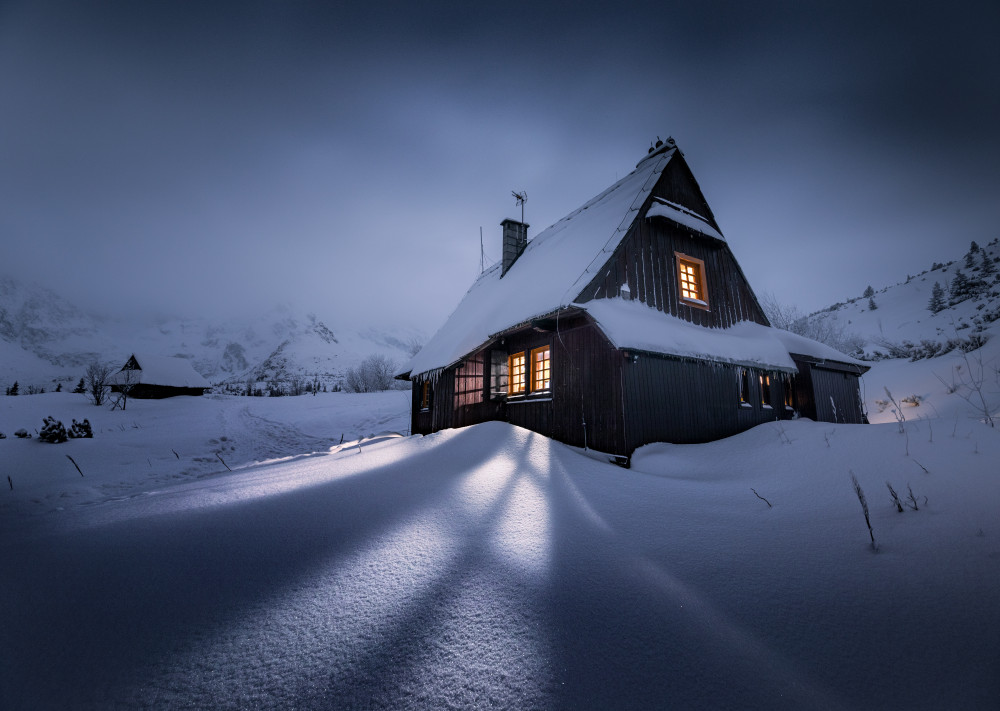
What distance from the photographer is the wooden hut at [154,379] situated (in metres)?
29.4

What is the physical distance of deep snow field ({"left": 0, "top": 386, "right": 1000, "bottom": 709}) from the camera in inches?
66.3

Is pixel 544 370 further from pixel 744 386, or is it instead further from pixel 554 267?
pixel 744 386

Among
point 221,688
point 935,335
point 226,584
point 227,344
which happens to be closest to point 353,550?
point 226,584

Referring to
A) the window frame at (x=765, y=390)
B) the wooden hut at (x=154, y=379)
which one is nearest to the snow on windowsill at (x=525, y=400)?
the window frame at (x=765, y=390)

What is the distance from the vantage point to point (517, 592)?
7.66 feet

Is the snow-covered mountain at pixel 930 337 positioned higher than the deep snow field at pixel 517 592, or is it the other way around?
the snow-covered mountain at pixel 930 337

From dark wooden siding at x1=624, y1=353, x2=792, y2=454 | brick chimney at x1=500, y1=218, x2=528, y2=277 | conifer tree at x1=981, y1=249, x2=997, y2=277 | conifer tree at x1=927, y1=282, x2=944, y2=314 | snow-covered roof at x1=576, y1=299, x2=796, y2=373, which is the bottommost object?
dark wooden siding at x1=624, y1=353, x2=792, y2=454

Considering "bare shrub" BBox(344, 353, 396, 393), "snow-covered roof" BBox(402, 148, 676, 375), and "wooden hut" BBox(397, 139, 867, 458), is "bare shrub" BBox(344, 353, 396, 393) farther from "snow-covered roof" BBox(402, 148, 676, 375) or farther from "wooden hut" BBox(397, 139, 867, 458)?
"wooden hut" BBox(397, 139, 867, 458)

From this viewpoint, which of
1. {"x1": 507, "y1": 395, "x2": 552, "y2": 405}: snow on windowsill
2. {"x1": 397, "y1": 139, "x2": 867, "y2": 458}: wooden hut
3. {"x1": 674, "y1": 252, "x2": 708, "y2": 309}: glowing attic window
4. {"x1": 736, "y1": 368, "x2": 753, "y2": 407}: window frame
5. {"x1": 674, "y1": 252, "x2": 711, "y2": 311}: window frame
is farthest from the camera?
{"x1": 674, "y1": 252, "x2": 708, "y2": 309}: glowing attic window

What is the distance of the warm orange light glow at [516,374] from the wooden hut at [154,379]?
32.4 m

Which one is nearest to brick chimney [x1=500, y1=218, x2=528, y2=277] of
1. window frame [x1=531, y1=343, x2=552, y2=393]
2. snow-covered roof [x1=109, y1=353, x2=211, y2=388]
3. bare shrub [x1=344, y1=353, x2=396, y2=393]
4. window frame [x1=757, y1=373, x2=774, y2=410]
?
window frame [x1=531, y1=343, x2=552, y2=393]

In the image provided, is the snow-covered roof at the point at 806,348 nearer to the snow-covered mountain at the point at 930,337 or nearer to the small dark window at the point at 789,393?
the small dark window at the point at 789,393

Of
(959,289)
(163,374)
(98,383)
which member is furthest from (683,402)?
(959,289)

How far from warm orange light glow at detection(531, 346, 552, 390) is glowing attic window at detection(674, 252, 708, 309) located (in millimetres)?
3971
